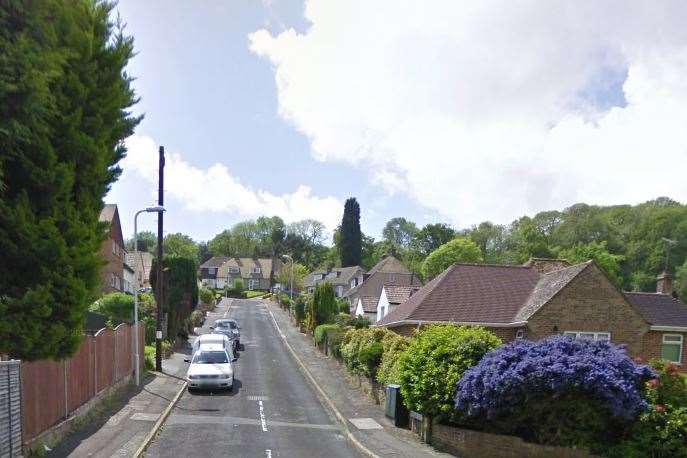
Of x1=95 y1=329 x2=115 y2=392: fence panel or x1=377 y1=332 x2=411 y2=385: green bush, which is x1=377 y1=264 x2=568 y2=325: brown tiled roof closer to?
x1=377 y1=332 x2=411 y2=385: green bush

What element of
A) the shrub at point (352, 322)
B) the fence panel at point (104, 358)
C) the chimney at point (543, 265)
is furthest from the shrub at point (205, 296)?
the fence panel at point (104, 358)

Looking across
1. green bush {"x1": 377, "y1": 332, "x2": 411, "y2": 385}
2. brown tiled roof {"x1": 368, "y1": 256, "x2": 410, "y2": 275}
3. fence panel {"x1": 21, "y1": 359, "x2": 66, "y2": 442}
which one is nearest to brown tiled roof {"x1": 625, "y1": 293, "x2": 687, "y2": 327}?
green bush {"x1": 377, "y1": 332, "x2": 411, "y2": 385}

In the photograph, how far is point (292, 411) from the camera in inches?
819

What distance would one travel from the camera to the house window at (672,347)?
29.0 metres

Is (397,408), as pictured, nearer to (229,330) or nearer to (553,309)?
(553,309)

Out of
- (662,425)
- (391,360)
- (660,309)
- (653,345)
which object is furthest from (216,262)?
(662,425)

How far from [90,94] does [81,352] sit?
30.7 ft

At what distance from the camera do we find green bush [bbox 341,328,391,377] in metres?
23.9

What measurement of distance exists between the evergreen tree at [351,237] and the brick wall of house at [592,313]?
8846 cm

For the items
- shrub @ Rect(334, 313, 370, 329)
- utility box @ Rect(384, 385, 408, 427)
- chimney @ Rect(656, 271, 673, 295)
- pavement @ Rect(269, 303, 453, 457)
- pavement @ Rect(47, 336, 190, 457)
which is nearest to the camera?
pavement @ Rect(47, 336, 190, 457)

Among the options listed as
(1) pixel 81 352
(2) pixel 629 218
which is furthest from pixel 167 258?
(2) pixel 629 218

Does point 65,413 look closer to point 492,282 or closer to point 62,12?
point 62,12

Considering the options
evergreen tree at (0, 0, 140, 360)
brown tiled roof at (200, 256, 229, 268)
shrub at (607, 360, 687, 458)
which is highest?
evergreen tree at (0, 0, 140, 360)

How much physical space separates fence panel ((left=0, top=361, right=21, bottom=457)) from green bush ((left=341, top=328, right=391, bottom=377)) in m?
14.7
